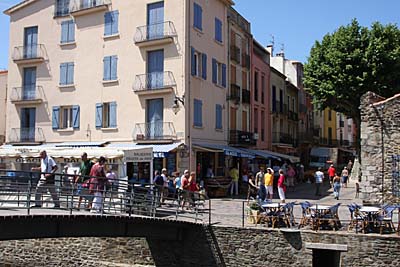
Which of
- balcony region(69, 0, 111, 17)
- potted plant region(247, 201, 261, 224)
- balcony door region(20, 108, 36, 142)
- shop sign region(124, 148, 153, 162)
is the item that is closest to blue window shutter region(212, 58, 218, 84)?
balcony region(69, 0, 111, 17)

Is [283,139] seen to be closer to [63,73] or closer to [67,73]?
[67,73]

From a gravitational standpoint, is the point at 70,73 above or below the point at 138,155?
above

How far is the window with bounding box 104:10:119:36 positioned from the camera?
29266mm

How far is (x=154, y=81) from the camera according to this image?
90.3 ft

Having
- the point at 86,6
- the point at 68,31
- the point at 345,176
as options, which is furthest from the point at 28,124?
the point at 345,176

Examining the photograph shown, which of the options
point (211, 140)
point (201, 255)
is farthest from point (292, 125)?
point (201, 255)

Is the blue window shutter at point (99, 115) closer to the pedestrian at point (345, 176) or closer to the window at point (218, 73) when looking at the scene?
the window at point (218, 73)

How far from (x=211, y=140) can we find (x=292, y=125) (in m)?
19.9

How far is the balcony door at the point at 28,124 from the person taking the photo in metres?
31.7

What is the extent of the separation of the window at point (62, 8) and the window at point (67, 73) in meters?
3.31

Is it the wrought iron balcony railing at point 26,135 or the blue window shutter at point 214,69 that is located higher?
the blue window shutter at point 214,69

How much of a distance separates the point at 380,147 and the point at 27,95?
2207 cm

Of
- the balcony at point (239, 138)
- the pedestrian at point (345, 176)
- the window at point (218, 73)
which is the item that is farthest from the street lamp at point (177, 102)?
the pedestrian at point (345, 176)

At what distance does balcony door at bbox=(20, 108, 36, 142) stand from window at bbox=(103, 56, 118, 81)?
20.0 ft
